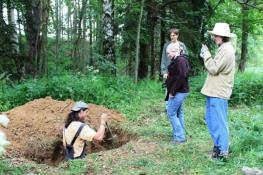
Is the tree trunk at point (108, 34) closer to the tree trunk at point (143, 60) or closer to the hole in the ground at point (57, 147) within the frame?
the tree trunk at point (143, 60)

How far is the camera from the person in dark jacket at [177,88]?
8906 millimetres

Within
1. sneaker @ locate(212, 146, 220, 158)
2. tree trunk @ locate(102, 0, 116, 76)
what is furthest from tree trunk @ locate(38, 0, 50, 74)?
sneaker @ locate(212, 146, 220, 158)

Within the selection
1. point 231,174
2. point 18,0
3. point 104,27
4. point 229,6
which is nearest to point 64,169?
point 231,174

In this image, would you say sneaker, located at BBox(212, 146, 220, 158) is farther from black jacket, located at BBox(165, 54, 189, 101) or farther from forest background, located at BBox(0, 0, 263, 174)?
black jacket, located at BBox(165, 54, 189, 101)

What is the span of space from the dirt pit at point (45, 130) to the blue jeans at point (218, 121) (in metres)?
2.67

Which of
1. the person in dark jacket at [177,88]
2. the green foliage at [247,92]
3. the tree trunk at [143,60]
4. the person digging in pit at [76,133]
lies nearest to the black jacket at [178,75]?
the person in dark jacket at [177,88]

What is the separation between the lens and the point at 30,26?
51.8 feet

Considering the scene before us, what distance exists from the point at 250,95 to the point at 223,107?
652 centimetres

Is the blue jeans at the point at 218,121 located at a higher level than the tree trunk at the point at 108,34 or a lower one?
lower

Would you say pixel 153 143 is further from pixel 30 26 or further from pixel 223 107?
pixel 30 26

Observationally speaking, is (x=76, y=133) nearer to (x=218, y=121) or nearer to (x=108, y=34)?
(x=218, y=121)

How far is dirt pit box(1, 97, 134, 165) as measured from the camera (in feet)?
31.0

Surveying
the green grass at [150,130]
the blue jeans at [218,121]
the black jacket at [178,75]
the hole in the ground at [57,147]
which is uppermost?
the black jacket at [178,75]

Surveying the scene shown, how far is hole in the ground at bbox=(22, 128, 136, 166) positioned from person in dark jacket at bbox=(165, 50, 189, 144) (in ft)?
3.89
